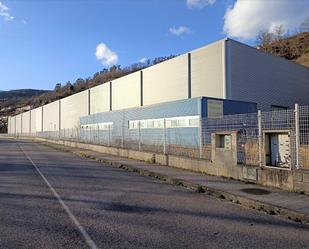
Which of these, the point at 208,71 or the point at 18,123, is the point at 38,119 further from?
the point at 208,71

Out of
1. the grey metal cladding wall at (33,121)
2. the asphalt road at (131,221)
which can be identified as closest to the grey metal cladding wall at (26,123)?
the grey metal cladding wall at (33,121)

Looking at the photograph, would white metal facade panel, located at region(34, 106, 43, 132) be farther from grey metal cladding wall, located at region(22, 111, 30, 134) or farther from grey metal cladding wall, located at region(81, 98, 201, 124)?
grey metal cladding wall, located at region(81, 98, 201, 124)

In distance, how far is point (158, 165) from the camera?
1998 centimetres

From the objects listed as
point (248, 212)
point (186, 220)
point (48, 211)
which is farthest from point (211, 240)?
point (48, 211)

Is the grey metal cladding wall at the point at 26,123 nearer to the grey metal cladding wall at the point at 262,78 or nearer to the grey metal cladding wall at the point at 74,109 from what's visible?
the grey metal cladding wall at the point at 74,109

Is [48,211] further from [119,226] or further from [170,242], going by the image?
[170,242]

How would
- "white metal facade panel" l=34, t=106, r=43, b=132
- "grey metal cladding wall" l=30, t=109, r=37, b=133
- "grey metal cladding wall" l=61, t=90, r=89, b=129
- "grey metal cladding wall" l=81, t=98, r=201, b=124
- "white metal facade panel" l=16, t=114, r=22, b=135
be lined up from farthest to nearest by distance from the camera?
"white metal facade panel" l=16, t=114, r=22, b=135, "grey metal cladding wall" l=30, t=109, r=37, b=133, "white metal facade panel" l=34, t=106, r=43, b=132, "grey metal cladding wall" l=61, t=90, r=89, b=129, "grey metal cladding wall" l=81, t=98, r=201, b=124

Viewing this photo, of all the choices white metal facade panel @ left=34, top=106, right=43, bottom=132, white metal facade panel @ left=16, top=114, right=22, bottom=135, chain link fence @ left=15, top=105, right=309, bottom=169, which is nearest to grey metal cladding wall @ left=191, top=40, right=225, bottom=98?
chain link fence @ left=15, top=105, right=309, bottom=169

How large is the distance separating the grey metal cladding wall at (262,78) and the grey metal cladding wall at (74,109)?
33035mm

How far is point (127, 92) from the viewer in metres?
49.9

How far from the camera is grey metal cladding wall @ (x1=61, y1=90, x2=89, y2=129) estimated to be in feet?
222

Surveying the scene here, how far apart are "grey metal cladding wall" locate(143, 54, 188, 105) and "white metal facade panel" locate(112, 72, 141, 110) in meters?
1.90

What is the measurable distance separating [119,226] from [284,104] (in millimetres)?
38825

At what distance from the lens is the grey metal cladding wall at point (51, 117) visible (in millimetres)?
86312
